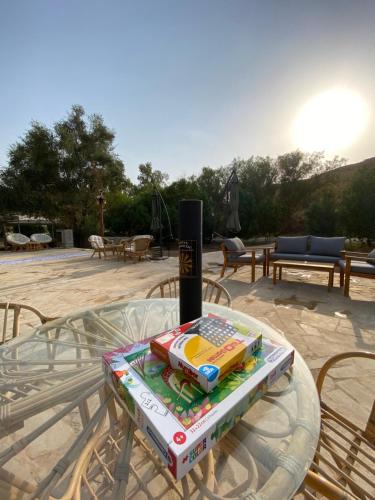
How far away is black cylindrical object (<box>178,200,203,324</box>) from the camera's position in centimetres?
81

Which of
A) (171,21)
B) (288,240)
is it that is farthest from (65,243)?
(288,240)

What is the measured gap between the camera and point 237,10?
169 inches

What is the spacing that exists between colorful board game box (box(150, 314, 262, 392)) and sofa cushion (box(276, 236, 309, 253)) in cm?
454

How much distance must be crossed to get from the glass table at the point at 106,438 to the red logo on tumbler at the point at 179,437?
16cm

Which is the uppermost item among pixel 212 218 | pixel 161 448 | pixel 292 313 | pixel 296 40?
pixel 296 40

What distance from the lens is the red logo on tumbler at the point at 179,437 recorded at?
0.44 meters

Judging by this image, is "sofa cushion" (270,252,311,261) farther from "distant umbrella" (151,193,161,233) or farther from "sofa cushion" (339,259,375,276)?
"distant umbrella" (151,193,161,233)

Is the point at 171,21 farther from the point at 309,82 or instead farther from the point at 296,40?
the point at 309,82

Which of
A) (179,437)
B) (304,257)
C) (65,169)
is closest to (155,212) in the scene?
(304,257)

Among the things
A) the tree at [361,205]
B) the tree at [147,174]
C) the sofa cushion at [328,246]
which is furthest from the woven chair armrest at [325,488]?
the tree at [147,174]

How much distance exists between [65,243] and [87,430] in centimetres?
1315

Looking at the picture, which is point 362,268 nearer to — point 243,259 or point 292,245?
point 292,245

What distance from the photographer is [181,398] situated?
0.55m

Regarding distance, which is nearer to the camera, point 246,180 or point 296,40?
point 296,40
